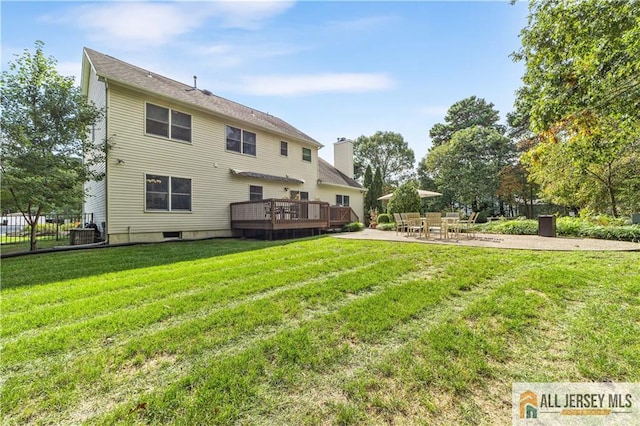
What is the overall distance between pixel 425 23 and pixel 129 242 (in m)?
11.4

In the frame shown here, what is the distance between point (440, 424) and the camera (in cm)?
161

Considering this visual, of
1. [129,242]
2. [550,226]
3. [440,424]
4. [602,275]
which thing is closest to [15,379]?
[440,424]

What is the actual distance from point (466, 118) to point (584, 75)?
3009 cm

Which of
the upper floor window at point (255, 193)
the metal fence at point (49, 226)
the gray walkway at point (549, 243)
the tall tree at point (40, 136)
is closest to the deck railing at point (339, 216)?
the upper floor window at point (255, 193)

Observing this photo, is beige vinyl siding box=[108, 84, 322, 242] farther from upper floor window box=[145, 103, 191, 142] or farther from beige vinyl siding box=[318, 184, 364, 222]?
beige vinyl siding box=[318, 184, 364, 222]

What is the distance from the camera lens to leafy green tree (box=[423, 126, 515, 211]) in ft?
81.0

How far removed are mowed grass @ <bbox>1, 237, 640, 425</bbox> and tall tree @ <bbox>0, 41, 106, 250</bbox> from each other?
3.87 m

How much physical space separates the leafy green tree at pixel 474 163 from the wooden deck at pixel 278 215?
18305mm

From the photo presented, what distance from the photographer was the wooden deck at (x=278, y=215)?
10445mm

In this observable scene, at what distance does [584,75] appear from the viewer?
16.8 feet

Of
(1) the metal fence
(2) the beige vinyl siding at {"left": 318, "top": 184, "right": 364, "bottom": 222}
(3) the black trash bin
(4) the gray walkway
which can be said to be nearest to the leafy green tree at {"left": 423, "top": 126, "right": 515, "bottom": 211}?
(2) the beige vinyl siding at {"left": 318, "top": 184, "right": 364, "bottom": 222}

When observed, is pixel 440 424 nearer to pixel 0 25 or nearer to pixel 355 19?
pixel 355 19

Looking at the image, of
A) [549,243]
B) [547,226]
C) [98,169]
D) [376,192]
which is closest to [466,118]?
[376,192]

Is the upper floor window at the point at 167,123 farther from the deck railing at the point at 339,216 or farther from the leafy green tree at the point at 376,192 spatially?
the leafy green tree at the point at 376,192
